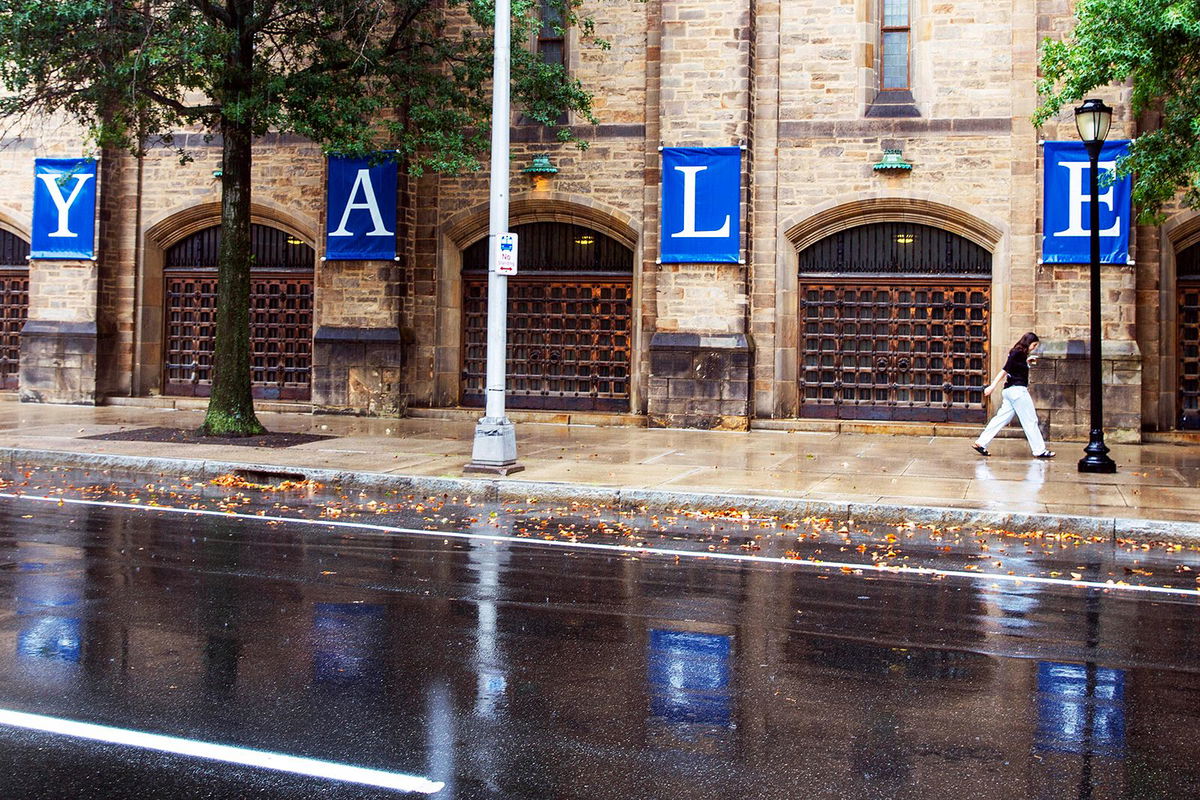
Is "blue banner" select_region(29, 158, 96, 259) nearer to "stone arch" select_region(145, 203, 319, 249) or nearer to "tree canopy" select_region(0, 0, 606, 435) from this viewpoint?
"stone arch" select_region(145, 203, 319, 249)

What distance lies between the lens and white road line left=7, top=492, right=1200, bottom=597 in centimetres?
783

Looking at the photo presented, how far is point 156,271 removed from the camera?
22250mm

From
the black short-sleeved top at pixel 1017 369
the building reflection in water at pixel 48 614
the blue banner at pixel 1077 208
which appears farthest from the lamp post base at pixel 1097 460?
the building reflection in water at pixel 48 614

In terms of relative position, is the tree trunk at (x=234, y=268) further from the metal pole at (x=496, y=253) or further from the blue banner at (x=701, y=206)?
the blue banner at (x=701, y=206)

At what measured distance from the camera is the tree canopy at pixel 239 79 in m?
15.1

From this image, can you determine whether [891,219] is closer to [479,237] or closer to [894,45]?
[894,45]

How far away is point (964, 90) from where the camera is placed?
60.6 feet

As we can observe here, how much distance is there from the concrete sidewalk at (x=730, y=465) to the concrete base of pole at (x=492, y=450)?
0.21m

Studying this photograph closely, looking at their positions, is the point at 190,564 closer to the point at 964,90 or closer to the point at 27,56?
the point at 27,56

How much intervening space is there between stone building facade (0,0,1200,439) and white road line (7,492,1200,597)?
357 inches

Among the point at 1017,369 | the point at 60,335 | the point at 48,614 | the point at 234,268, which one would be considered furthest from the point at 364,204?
the point at 48,614

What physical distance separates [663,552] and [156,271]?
1636cm

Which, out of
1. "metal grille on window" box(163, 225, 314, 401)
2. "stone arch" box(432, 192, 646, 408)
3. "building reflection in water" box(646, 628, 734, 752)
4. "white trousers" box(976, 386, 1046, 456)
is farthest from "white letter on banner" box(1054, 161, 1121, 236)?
"building reflection in water" box(646, 628, 734, 752)

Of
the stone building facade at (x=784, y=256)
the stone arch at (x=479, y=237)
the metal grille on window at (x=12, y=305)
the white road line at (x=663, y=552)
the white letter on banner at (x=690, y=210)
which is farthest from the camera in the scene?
the metal grille on window at (x=12, y=305)
